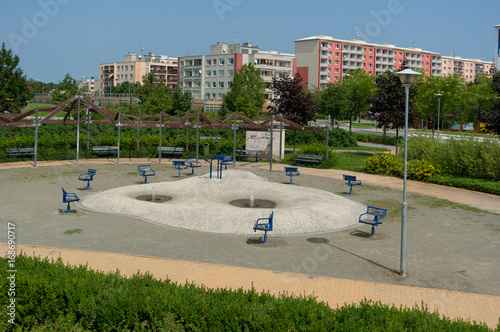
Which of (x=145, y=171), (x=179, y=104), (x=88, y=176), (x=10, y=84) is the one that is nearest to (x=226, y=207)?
(x=145, y=171)

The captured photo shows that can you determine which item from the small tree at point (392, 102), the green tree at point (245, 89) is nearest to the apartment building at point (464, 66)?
the green tree at point (245, 89)

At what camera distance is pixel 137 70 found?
4887 inches

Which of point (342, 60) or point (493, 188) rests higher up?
point (342, 60)

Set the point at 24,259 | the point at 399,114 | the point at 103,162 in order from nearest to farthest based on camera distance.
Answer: the point at 24,259 < the point at 103,162 < the point at 399,114

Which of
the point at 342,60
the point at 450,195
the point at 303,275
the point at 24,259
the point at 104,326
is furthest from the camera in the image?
the point at 342,60

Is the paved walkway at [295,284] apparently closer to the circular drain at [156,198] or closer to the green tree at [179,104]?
the circular drain at [156,198]

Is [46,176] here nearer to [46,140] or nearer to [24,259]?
[46,140]

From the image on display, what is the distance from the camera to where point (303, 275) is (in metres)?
10.9

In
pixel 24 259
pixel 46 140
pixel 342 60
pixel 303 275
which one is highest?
pixel 342 60

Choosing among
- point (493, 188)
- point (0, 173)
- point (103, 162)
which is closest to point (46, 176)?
point (0, 173)

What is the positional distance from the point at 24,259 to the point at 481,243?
12.2 metres

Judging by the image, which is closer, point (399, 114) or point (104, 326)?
point (104, 326)

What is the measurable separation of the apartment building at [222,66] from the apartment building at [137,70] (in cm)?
1478

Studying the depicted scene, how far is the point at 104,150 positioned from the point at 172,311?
26.2 metres
